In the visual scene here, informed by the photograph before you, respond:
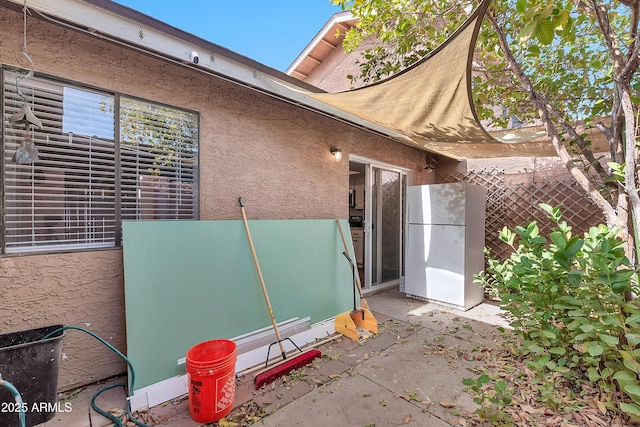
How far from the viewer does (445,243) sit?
4.86 metres

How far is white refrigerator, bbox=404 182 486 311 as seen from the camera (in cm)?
470

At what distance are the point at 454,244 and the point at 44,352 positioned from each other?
4984 millimetres

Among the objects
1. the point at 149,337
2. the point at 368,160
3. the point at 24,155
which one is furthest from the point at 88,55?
the point at 368,160

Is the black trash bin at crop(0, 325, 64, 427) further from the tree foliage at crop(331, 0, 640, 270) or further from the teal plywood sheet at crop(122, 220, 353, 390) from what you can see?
the tree foliage at crop(331, 0, 640, 270)

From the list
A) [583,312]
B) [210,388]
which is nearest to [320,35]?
[583,312]

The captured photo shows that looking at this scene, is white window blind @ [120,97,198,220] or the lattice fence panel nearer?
white window blind @ [120,97,198,220]

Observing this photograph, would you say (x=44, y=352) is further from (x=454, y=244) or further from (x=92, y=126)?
(x=454, y=244)

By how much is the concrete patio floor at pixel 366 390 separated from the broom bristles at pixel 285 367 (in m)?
0.06

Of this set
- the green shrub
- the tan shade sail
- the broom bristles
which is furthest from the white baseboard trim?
the tan shade sail

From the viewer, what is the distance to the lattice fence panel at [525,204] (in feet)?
16.0

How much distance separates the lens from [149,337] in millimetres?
2455

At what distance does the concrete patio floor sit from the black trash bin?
0.59m

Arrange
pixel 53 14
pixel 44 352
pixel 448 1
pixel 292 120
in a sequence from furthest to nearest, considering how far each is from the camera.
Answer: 1. pixel 292 120
2. pixel 448 1
3. pixel 53 14
4. pixel 44 352

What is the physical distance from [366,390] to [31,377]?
7.77ft
